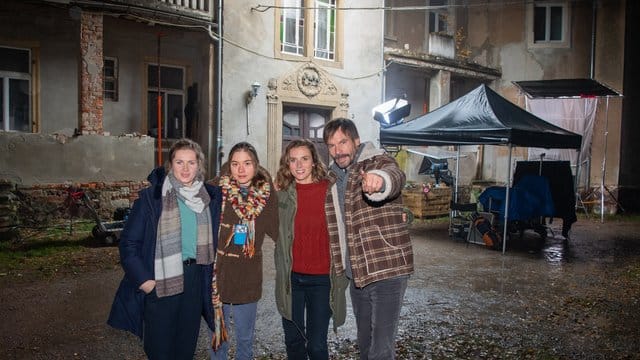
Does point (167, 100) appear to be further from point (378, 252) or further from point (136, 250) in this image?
point (378, 252)

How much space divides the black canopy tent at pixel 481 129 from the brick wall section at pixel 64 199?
237 inches

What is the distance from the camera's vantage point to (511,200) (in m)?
9.86

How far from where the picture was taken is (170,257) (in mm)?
3037

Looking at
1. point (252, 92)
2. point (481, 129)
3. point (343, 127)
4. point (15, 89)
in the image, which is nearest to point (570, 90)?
point (481, 129)

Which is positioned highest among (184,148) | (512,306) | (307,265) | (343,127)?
(343,127)

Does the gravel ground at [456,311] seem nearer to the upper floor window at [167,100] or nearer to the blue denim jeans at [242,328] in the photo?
the blue denim jeans at [242,328]

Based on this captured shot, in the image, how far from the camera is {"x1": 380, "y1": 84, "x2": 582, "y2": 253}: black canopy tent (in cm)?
904

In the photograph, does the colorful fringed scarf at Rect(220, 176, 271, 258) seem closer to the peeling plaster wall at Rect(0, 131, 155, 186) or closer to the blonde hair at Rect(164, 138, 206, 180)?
the blonde hair at Rect(164, 138, 206, 180)

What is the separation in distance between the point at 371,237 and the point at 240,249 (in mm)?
894

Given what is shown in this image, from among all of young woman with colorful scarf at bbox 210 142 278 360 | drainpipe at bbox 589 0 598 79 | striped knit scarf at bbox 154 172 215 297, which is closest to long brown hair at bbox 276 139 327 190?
young woman with colorful scarf at bbox 210 142 278 360

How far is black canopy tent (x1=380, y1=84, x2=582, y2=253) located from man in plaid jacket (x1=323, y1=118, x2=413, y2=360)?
20.9 feet

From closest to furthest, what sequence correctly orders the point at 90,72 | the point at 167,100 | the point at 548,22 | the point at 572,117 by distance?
the point at 90,72 < the point at 167,100 < the point at 572,117 < the point at 548,22

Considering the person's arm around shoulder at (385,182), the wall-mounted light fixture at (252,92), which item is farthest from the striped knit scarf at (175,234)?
the wall-mounted light fixture at (252,92)

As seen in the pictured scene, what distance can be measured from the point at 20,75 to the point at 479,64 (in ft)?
48.4
